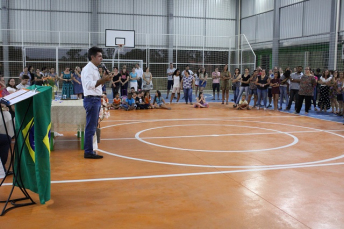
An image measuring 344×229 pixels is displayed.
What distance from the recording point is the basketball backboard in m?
20.3

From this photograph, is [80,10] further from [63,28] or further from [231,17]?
[231,17]

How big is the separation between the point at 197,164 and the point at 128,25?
2044cm

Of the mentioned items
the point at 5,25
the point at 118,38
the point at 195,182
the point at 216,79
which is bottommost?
the point at 195,182

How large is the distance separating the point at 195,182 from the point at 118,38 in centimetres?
1672

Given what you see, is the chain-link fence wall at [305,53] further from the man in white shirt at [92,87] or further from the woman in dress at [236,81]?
the man in white shirt at [92,87]

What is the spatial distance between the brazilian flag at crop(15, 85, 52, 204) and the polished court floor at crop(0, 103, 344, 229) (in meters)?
0.29

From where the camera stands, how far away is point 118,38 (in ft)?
67.8

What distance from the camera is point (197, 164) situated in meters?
6.14

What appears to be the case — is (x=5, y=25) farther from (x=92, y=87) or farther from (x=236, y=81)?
(x=92, y=87)

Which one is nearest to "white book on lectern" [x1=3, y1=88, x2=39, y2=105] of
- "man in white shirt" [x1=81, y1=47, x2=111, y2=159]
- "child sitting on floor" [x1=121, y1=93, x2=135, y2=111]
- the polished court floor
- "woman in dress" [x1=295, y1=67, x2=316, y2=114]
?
the polished court floor

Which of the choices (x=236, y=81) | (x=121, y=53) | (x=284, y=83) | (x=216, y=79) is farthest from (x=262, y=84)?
(x=121, y=53)

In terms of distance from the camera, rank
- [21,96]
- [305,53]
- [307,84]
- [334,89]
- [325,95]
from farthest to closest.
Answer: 1. [305,53]
2. [325,95]
3. [334,89]
4. [307,84]
5. [21,96]

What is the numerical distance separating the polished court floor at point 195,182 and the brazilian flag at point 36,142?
29 cm

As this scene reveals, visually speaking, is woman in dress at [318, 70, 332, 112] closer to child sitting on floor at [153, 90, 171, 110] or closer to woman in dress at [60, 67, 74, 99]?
child sitting on floor at [153, 90, 171, 110]
